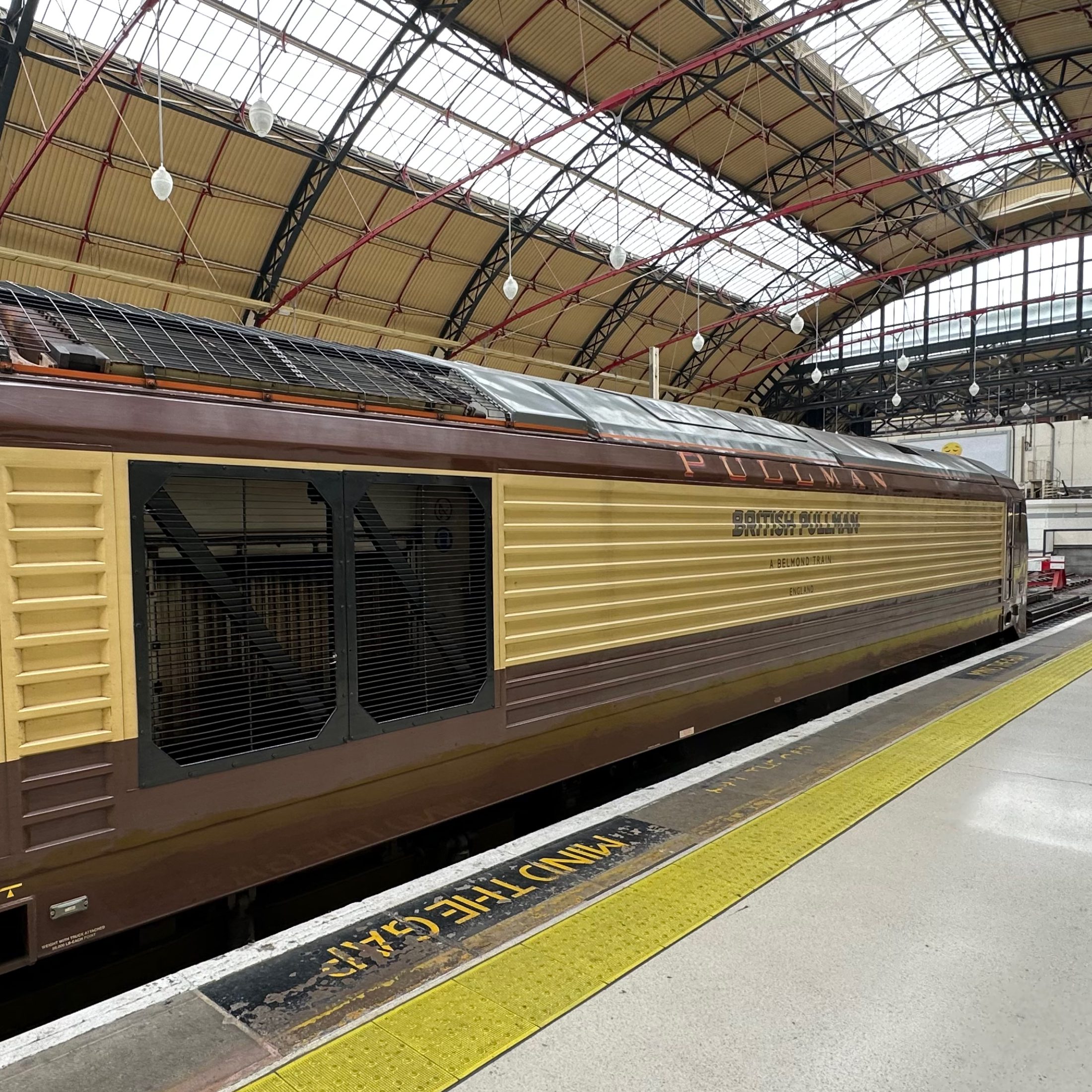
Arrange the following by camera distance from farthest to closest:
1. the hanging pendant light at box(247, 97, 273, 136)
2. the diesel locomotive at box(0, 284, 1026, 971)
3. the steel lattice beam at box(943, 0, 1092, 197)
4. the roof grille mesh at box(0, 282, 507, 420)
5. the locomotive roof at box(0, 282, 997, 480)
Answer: the steel lattice beam at box(943, 0, 1092, 197)
the hanging pendant light at box(247, 97, 273, 136)
the roof grille mesh at box(0, 282, 507, 420)
the locomotive roof at box(0, 282, 997, 480)
the diesel locomotive at box(0, 284, 1026, 971)

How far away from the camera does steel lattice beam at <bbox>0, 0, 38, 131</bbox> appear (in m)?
12.2

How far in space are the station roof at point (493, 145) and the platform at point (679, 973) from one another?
11.7m

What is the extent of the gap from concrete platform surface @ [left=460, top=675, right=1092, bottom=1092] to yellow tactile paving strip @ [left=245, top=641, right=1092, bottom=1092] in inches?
3.6

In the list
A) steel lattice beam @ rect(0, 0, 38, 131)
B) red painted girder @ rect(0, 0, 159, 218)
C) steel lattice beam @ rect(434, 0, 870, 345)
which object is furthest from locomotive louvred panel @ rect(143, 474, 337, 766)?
steel lattice beam @ rect(434, 0, 870, 345)

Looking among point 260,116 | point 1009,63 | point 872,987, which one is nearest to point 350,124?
point 260,116

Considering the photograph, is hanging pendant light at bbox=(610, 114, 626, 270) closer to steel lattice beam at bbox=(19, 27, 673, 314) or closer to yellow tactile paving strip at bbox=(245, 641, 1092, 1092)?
steel lattice beam at bbox=(19, 27, 673, 314)

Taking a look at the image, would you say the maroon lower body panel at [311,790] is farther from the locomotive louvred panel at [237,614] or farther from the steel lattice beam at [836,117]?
the steel lattice beam at [836,117]

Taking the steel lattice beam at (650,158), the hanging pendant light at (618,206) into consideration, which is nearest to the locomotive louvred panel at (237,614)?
the hanging pendant light at (618,206)

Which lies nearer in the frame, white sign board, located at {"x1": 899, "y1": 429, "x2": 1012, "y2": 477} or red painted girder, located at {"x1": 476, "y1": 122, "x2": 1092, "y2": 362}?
red painted girder, located at {"x1": 476, "y1": 122, "x2": 1092, "y2": 362}

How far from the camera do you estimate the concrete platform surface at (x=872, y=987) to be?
2.57 m

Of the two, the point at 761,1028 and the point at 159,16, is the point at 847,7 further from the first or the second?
the point at 761,1028

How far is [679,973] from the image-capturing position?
3.11 meters

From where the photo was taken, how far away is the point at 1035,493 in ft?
120

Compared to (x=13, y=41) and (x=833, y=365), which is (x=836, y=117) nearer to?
(x=13, y=41)
